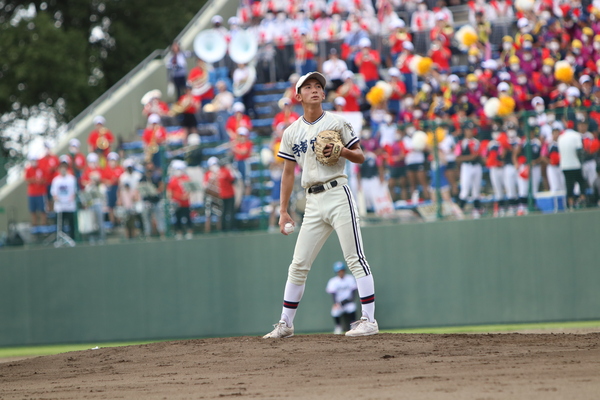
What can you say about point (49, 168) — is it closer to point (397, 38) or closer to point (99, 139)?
point (99, 139)

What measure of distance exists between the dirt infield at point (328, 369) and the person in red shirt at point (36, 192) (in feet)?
26.4

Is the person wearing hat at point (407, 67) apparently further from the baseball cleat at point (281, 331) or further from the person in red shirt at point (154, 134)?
the baseball cleat at point (281, 331)

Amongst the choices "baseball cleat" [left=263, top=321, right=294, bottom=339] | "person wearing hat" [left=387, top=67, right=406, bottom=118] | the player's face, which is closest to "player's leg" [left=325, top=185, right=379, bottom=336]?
"baseball cleat" [left=263, top=321, right=294, bottom=339]

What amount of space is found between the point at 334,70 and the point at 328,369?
40.3 feet

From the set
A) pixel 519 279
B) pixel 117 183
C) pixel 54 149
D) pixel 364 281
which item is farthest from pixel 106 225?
pixel 364 281

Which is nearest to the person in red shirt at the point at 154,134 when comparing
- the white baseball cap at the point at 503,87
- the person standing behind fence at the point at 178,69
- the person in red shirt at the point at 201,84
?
the person in red shirt at the point at 201,84

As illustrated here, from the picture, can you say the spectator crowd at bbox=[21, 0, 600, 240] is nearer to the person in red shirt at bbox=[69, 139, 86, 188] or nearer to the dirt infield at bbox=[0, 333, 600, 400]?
the person in red shirt at bbox=[69, 139, 86, 188]

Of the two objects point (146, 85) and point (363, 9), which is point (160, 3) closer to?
point (146, 85)

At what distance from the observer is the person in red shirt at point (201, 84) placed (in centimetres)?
1942

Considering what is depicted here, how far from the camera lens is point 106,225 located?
15984 millimetres

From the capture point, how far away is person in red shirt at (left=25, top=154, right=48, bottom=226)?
16047mm

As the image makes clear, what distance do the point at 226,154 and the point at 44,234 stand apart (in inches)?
165

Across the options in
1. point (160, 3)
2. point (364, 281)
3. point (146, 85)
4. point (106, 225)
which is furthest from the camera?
point (160, 3)

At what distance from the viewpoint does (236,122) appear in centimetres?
1750
